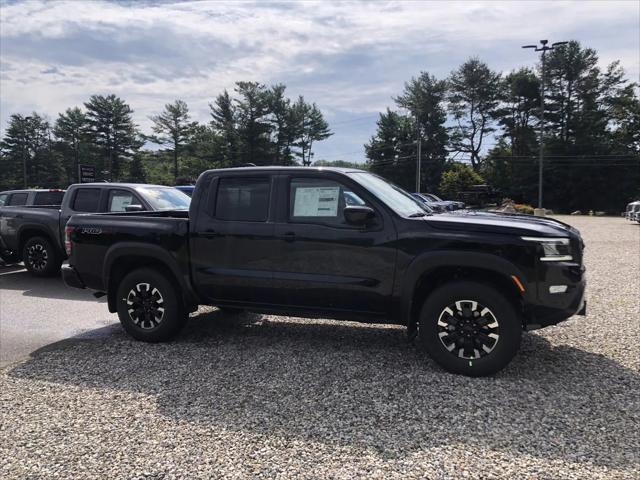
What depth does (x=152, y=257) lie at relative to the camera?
17.6 feet

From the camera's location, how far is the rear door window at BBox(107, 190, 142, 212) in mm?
8894

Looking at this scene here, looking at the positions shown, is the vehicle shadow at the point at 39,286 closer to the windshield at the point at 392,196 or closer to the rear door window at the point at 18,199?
the rear door window at the point at 18,199

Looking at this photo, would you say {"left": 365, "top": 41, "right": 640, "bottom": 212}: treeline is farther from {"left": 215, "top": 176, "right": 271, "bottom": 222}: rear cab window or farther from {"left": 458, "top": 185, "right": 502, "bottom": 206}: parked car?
{"left": 215, "top": 176, "right": 271, "bottom": 222}: rear cab window

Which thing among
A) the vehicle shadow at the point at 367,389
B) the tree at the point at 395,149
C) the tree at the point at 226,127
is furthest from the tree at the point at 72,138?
the vehicle shadow at the point at 367,389

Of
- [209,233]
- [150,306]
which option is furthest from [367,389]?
[150,306]

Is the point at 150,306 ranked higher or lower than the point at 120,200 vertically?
lower

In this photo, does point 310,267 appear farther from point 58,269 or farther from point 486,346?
point 58,269

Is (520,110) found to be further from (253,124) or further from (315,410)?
(315,410)

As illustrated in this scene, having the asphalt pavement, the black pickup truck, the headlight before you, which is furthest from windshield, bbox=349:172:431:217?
the asphalt pavement

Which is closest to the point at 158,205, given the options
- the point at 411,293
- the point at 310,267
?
the point at 310,267

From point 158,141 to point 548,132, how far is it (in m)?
54.9

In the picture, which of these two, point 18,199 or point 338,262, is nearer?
point 338,262

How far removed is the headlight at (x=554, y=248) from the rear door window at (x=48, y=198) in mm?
11216

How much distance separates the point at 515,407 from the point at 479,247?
4.33 feet
